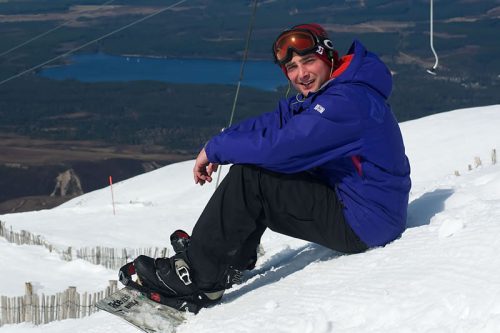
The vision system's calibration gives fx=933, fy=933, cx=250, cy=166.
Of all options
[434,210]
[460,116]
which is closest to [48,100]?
[460,116]

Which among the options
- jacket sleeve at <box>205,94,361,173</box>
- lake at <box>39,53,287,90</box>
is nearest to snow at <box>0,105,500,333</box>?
jacket sleeve at <box>205,94,361,173</box>

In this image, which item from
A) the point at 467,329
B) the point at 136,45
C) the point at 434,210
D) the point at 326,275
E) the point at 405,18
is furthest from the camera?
the point at 405,18

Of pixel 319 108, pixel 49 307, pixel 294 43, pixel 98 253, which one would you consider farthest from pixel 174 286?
pixel 98 253

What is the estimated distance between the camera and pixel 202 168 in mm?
3947

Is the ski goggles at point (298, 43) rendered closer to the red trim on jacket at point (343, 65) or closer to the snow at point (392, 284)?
the red trim on jacket at point (343, 65)

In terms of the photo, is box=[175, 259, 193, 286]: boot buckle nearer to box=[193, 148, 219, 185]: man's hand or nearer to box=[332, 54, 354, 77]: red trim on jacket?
box=[193, 148, 219, 185]: man's hand

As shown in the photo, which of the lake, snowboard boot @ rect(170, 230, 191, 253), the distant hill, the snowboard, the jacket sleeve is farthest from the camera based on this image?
the lake

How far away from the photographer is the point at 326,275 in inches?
144

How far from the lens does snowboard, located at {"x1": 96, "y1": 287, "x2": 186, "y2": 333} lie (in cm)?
379

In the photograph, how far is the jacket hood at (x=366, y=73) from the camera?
12.1 ft

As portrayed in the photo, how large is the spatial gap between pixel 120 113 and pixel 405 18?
68.7 metres

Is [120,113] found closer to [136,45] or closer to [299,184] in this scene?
[136,45]

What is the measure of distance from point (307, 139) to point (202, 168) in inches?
23.2

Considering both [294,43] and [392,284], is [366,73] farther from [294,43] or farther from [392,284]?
[392,284]
